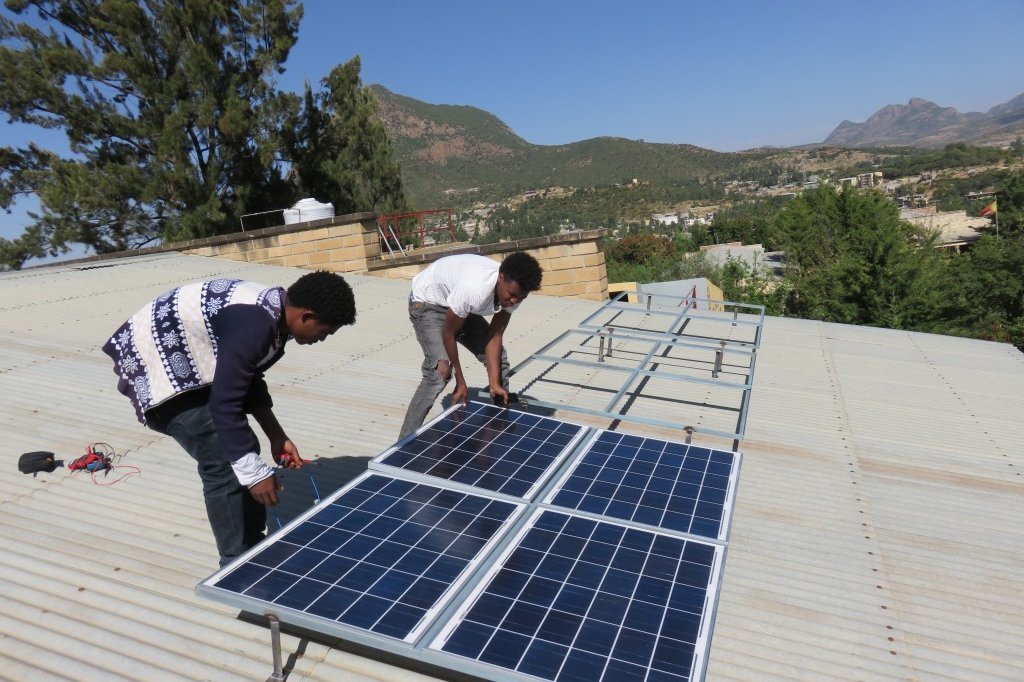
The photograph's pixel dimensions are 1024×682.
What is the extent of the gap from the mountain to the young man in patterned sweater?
10154cm

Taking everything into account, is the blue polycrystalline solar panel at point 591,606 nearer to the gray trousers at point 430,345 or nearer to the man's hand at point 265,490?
the man's hand at point 265,490

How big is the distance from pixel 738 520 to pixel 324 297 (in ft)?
12.2

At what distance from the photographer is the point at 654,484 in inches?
160

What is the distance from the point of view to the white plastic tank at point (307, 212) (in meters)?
16.9

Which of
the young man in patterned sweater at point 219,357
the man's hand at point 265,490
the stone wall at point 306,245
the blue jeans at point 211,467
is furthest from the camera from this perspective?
the stone wall at point 306,245

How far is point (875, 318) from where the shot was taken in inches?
1133

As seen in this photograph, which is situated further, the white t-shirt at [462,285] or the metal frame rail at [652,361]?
the metal frame rail at [652,361]

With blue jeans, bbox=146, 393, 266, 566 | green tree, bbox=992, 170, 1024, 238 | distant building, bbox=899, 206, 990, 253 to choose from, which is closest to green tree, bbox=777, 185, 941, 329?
green tree, bbox=992, 170, 1024, 238

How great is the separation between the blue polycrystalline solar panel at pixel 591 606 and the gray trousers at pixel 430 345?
1.94m

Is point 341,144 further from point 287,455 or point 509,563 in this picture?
point 509,563

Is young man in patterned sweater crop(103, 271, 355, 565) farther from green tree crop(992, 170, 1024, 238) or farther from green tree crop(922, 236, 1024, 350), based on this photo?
green tree crop(992, 170, 1024, 238)

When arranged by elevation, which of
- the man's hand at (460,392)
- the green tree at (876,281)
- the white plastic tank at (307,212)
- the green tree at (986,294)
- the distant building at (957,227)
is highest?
the white plastic tank at (307,212)

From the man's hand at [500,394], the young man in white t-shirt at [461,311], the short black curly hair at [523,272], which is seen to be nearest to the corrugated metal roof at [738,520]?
the young man in white t-shirt at [461,311]

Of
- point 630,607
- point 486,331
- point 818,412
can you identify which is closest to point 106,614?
point 630,607
